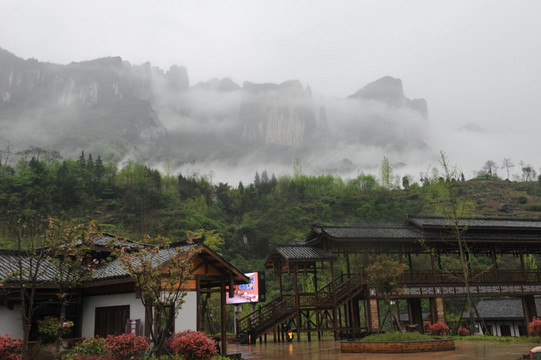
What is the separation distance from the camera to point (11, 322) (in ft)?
48.6

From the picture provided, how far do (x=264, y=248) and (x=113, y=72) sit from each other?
15906 centimetres

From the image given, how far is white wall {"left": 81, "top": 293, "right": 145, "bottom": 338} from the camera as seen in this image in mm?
15156

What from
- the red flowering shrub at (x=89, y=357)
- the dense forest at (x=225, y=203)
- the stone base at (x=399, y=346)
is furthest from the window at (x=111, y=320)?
the dense forest at (x=225, y=203)

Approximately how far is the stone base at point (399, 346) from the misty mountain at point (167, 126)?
148 metres

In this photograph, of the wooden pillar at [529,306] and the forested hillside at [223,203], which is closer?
the wooden pillar at [529,306]

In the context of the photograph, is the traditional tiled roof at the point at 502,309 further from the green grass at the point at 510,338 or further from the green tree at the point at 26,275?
the green tree at the point at 26,275

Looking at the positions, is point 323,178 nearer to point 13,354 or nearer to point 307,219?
point 307,219

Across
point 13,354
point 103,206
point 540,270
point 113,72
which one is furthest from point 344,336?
point 113,72

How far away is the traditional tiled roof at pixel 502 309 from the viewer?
1361 inches

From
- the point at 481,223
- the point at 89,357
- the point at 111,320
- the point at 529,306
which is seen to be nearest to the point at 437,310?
the point at 481,223

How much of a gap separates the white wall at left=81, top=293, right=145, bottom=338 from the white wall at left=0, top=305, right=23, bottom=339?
229cm

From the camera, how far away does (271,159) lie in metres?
180

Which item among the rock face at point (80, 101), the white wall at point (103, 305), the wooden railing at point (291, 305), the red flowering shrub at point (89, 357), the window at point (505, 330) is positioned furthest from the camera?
the rock face at point (80, 101)

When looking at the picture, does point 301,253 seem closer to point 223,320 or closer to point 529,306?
point 223,320
